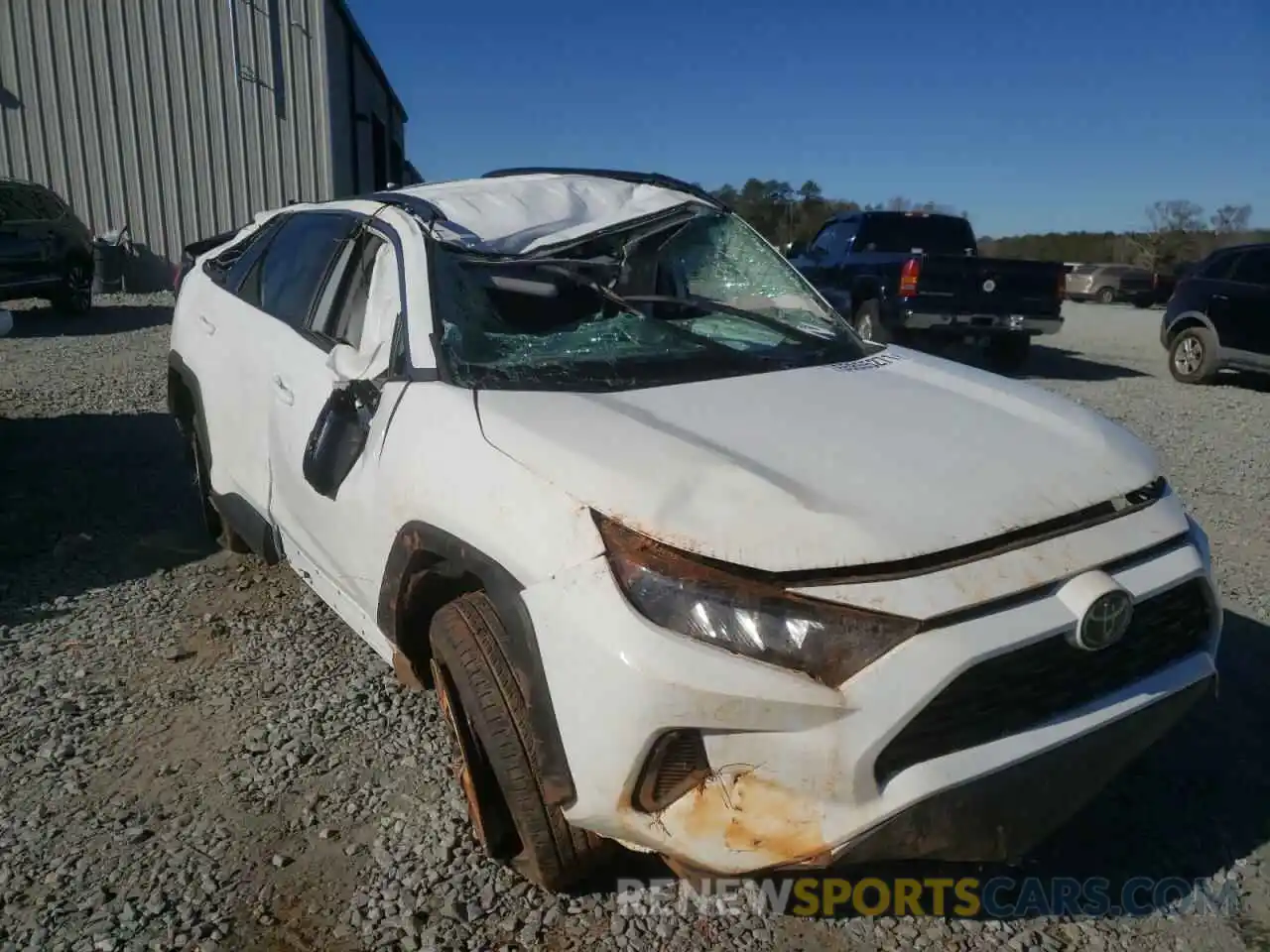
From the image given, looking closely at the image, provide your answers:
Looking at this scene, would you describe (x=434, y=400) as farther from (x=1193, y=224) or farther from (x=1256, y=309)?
(x=1193, y=224)

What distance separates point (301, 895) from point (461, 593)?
824 mm

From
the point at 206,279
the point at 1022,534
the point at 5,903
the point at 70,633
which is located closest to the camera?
the point at 1022,534

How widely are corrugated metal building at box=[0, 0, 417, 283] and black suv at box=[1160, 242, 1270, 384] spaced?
1183 centimetres

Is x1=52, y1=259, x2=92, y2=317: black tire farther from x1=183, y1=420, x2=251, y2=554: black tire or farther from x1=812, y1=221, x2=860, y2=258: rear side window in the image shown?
x1=812, y1=221, x2=860, y2=258: rear side window

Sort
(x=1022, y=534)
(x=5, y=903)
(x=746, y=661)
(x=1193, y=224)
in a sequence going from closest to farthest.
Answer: (x=746, y=661), (x=1022, y=534), (x=5, y=903), (x=1193, y=224)

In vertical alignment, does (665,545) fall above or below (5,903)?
above

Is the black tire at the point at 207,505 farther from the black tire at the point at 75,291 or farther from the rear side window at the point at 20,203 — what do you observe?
the black tire at the point at 75,291

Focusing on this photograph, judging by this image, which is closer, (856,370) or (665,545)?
(665,545)

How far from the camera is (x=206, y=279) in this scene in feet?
14.6

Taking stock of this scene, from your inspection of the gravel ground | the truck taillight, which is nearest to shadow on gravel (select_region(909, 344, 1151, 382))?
the truck taillight

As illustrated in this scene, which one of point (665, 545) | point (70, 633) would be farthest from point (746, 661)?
point (70, 633)

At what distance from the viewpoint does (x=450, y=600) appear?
2486 millimetres

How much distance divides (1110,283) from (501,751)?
27378 mm

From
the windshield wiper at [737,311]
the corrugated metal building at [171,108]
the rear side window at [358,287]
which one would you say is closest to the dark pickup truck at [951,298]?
the windshield wiper at [737,311]
